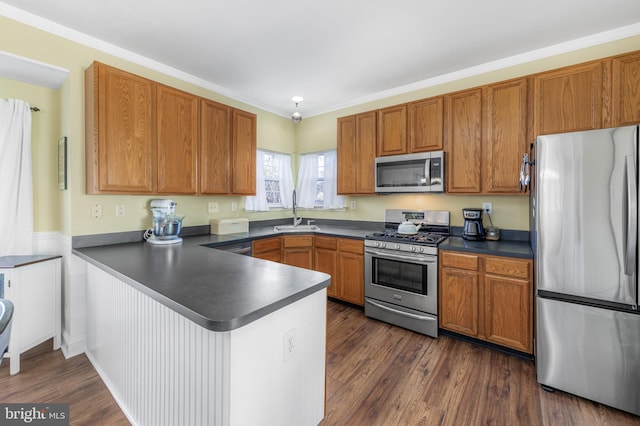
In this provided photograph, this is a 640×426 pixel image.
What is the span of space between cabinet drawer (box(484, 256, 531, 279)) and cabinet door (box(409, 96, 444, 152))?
1291 millimetres

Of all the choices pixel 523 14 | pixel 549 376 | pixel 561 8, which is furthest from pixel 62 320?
pixel 561 8

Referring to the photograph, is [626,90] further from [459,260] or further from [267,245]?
[267,245]

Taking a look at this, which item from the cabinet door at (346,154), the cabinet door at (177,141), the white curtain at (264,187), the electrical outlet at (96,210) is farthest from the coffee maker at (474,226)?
the electrical outlet at (96,210)

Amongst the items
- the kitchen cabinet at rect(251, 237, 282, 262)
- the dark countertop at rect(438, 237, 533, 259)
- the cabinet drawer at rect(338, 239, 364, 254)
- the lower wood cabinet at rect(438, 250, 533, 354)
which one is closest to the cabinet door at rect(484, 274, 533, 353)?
the lower wood cabinet at rect(438, 250, 533, 354)

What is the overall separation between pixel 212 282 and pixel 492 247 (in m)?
2.39

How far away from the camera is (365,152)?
11.6ft

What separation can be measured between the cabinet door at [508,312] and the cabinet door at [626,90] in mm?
1494

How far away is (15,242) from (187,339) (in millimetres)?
2377

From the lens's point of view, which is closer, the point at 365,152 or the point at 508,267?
the point at 508,267

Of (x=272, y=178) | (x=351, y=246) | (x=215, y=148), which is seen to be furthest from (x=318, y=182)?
(x=215, y=148)

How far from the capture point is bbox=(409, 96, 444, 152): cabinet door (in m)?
3.00

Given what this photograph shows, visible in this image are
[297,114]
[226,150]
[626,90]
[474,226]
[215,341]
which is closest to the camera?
[215,341]

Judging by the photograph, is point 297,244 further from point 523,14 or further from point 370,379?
point 523,14

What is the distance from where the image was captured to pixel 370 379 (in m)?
2.09
